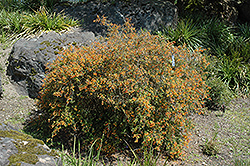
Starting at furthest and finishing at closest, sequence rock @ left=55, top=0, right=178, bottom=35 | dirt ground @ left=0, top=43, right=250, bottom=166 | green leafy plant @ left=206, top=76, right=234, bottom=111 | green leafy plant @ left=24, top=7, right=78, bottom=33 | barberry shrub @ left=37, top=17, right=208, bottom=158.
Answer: rock @ left=55, top=0, right=178, bottom=35, green leafy plant @ left=24, top=7, right=78, bottom=33, green leafy plant @ left=206, top=76, right=234, bottom=111, dirt ground @ left=0, top=43, right=250, bottom=166, barberry shrub @ left=37, top=17, right=208, bottom=158

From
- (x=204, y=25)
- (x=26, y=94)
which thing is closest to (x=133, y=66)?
(x=26, y=94)

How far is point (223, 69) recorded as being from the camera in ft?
21.6

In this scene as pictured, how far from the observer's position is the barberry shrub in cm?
370

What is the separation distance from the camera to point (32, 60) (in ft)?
16.4

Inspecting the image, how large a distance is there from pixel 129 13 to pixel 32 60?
348 centimetres

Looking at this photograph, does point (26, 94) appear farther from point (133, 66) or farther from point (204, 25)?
point (204, 25)

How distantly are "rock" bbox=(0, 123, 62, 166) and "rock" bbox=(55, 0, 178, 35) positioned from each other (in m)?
4.80

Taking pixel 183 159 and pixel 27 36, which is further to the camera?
pixel 27 36

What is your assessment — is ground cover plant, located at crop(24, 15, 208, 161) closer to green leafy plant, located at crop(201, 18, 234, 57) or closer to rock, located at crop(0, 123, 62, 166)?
rock, located at crop(0, 123, 62, 166)

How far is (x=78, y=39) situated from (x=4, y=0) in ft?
15.2

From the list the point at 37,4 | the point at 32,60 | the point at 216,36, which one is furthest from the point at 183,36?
the point at 37,4

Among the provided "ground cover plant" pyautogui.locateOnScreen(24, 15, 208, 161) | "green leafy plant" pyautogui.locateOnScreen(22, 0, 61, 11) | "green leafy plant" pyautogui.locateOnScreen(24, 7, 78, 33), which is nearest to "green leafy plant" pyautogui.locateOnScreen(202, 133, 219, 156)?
"ground cover plant" pyautogui.locateOnScreen(24, 15, 208, 161)

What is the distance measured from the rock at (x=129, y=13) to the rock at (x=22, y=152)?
480cm

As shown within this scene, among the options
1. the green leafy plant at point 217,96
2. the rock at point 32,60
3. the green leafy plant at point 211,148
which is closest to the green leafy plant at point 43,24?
the rock at point 32,60
